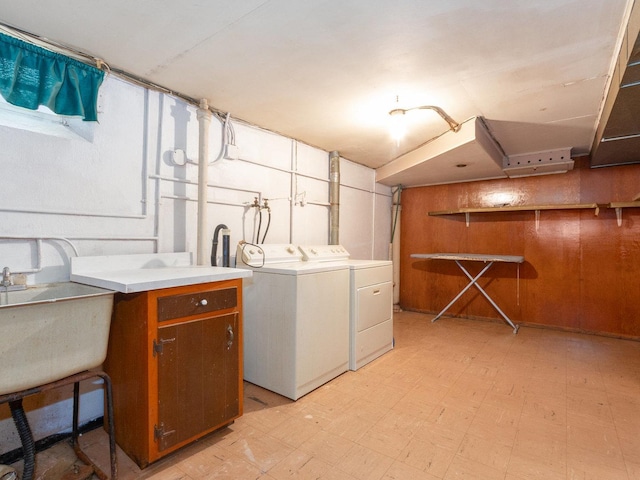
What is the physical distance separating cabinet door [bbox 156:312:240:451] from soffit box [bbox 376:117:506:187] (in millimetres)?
2402

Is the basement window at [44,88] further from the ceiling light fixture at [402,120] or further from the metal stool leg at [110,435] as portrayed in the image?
the ceiling light fixture at [402,120]

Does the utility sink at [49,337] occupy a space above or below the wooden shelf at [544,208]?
below

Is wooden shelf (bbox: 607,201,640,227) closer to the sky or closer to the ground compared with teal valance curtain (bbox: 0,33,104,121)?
closer to the ground

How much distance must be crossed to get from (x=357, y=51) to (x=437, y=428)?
6.93ft

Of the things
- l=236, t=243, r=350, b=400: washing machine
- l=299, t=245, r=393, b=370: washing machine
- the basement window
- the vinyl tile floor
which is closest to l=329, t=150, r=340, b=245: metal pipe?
l=299, t=245, r=393, b=370: washing machine

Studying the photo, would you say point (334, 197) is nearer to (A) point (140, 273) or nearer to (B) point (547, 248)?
(A) point (140, 273)

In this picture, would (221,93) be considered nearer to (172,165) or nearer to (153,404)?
(172,165)

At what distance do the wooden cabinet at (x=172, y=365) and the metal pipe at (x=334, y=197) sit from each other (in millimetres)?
1939

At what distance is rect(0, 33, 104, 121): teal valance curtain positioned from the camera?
1.50 m

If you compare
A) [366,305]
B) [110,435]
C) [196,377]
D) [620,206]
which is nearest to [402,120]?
[366,305]

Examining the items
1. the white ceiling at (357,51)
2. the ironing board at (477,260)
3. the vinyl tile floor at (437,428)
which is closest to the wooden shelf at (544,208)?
the ironing board at (477,260)

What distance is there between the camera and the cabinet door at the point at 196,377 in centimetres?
148

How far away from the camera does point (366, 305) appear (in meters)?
2.67

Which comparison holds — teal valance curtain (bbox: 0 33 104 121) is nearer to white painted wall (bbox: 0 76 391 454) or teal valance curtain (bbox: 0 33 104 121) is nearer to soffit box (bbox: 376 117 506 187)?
white painted wall (bbox: 0 76 391 454)
